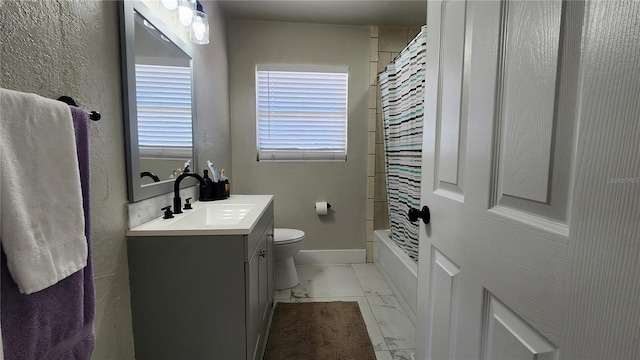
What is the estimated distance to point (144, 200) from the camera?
46.6 inches

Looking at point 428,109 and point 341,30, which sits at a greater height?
point 341,30

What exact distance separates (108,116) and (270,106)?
184 cm

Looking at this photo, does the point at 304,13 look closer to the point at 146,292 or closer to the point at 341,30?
the point at 341,30

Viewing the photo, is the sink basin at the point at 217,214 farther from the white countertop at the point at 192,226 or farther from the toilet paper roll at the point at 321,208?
the toilet paper roll at the point at 321,208

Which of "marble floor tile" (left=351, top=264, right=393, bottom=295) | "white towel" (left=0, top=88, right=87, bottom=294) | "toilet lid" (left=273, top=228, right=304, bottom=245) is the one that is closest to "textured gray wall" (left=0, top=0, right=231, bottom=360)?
"white towel" (left=0, top=88, right=87, bottom=294)

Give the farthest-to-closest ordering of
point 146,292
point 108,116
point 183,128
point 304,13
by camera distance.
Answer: point 304,13, point 183,128, point 146,292, point 108,116

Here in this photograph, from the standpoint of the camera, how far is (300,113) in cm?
273

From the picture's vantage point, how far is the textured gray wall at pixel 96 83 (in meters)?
0.63

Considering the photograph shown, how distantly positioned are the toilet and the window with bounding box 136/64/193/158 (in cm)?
101

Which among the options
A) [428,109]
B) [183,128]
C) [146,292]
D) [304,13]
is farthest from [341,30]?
[146,292]

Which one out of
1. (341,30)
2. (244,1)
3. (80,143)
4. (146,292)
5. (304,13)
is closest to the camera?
(80,143)

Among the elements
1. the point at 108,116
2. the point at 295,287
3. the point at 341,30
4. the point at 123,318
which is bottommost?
the point at 295,287

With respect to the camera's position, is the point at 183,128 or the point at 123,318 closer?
the point at 123,318

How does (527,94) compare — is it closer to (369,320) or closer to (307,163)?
(369,320)
